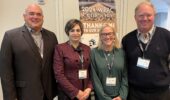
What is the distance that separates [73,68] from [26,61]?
0.49 meters

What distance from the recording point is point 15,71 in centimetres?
216

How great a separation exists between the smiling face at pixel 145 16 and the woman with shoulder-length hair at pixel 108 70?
0.31 metres

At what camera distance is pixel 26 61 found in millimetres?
2109

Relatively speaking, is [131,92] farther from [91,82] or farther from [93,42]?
[93,42]

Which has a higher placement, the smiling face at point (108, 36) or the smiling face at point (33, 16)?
the smiling face at point (33, 16)

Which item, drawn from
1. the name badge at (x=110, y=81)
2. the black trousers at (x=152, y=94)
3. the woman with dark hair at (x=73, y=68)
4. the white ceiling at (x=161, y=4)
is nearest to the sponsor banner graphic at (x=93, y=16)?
the woman with dark hair at (x=73, y=68)

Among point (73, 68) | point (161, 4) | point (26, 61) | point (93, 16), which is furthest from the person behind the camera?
point (161, 4)

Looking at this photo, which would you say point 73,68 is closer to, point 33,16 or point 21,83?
point 21,83

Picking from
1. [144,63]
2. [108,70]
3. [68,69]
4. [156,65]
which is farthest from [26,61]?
[156,65]

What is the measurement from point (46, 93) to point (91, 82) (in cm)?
50

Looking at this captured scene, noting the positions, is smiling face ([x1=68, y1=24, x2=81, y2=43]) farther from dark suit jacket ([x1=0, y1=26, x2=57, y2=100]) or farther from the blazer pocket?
the blazer pocket

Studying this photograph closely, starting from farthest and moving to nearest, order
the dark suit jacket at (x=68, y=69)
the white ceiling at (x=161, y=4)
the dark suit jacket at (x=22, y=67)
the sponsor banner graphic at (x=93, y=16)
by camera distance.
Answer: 1. the white ceiling at (x=161, y=4)
2. the sponsor banner graphic at (x=93, y=16)
3. the dark suit jacket at (x=68, y=69)
4. the dark suit jacket at (x=22, y=67)

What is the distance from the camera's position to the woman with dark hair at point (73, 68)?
2205 millimetres

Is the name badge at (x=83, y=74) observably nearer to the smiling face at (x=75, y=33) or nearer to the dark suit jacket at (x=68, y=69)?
the dark suit jacket at (x=68, y=69)
